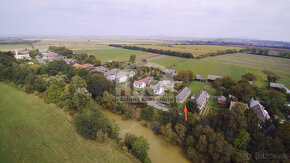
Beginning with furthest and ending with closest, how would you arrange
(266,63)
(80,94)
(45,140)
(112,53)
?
(112,53) → (266,63) → (80,94) → (45,140)

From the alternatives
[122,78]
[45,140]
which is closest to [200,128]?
[45,140]

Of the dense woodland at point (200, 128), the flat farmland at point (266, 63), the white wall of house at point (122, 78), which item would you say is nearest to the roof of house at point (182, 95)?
the dense woodland at point (200, 128)

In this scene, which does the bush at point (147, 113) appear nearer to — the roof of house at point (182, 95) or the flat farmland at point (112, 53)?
the roof of house at point (182, 95)

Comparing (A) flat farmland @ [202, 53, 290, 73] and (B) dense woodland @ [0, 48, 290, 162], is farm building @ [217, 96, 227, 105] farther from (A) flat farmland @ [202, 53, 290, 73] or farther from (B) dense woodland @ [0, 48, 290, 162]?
(A) flat farmland @ [202, 53, 290, 73]

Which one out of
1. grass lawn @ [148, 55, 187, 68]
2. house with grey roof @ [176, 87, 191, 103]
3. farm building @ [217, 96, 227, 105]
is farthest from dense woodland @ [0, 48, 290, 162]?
grass lawn @ [148, 55, 187, 68]

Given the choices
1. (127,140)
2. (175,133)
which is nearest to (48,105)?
(127,140)

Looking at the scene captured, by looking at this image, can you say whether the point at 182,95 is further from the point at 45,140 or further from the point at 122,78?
the point at 45,140

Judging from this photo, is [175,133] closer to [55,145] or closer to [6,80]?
[55,145]
